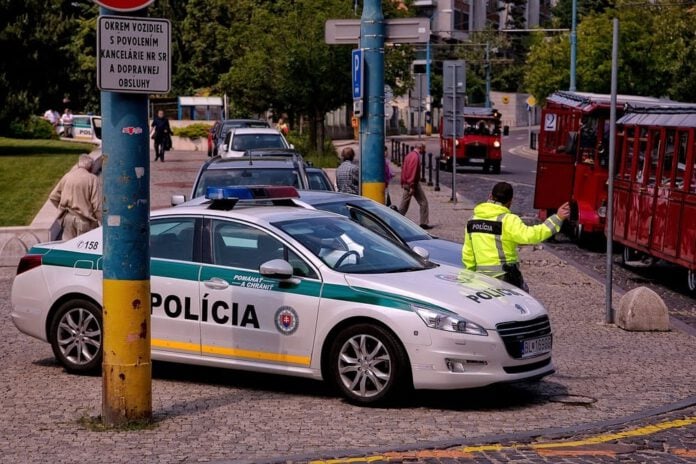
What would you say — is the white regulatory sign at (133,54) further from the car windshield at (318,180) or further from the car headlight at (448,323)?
the car windshield at (318,180)

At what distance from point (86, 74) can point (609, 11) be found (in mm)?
31395

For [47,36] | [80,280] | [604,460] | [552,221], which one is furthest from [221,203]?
[47,36]

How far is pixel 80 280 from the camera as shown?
11.1 m

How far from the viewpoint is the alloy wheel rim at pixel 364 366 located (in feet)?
32.2

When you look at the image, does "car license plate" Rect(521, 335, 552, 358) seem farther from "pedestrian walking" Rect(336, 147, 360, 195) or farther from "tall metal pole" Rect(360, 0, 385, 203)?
"pedestrian walking" Rect(336, 147, 360, 195)

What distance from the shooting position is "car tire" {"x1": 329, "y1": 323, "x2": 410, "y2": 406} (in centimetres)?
977

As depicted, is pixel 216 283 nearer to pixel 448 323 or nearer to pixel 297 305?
pixel 297 305

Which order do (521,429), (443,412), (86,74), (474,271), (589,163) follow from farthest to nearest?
(86,74), (589,163), (474,271), (443,412), (521,429)

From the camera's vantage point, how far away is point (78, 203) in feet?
57.6

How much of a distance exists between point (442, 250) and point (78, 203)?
5.08 meters

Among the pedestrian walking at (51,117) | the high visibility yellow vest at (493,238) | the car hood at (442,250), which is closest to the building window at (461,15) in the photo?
the pedestrian walking at (51,117)

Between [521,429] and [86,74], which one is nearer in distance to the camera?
[521,429]

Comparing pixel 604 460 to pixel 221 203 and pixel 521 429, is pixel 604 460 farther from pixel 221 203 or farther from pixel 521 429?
pixel 221 203

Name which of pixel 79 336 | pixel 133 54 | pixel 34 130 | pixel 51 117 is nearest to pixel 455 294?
pixel 133 54
